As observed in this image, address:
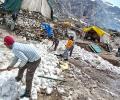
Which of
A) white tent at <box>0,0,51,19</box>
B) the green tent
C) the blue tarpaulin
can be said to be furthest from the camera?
white tent at <box>0,0,51,19</box>

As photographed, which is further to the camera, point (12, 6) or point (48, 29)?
point (12, 6)

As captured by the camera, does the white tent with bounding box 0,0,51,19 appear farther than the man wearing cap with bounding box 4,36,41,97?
Yes

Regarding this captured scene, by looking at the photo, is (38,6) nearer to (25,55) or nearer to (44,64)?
(44,64)

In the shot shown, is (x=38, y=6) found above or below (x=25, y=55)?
below

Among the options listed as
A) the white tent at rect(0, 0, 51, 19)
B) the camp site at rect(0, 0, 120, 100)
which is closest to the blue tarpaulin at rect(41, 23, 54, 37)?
the camp site at rect(0, 0, 120, 100)

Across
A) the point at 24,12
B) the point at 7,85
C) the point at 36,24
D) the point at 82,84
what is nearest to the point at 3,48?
the point at 82,84

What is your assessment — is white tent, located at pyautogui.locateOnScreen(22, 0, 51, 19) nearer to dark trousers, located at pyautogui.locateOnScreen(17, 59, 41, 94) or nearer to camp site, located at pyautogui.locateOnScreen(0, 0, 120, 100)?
camp site, located at pyautogui.locateOnScreen(0, 0, 120, 100)

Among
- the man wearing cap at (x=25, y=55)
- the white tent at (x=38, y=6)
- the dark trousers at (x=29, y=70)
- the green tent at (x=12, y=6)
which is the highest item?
the man wearing cap at (x=25, y=55)

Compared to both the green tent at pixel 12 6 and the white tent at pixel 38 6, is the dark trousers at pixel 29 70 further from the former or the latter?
the white tent at pixel 38 6

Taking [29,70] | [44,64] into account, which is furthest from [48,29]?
[29,70]

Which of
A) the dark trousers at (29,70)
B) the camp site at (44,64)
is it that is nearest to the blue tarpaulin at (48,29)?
the camp site at (44,64)

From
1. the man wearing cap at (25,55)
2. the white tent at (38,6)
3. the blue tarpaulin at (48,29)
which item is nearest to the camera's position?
the man wearing cap at (25,55)

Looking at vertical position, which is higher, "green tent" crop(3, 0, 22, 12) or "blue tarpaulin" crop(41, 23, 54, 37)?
"green tent" crop(3, 0, 22, 12)

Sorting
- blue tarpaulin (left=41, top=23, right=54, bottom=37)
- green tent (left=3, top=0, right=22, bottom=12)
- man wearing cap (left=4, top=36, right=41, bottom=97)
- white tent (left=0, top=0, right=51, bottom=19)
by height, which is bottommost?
blue tarpaulin (left=41, top=23, right=54, bottom=37)
